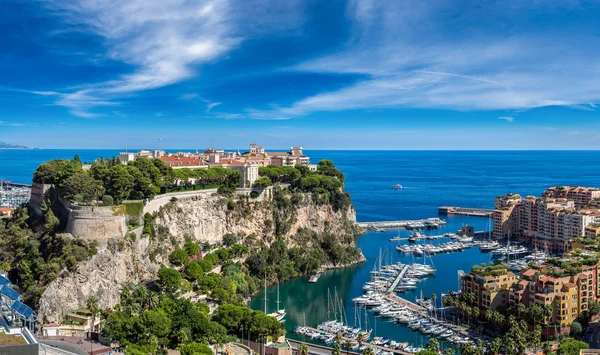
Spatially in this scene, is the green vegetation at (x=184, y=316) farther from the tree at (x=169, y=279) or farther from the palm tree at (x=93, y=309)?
the palm tree at (x=93, y=309)

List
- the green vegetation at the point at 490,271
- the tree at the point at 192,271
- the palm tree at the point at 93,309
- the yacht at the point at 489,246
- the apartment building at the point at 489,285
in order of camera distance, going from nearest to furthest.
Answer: the palm tree at the point at 93,309 < the apartment building at the point at 489,285 < the green vegetation at the point at 490,271 < the tree at the point at 192,271 < the yacht at the point at 489,246

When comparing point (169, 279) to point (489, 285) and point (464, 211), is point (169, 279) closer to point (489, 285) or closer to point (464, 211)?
point (489, 285)

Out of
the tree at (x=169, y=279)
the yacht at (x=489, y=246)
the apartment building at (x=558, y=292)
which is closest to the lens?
the apartment building at (x=558, y=292)

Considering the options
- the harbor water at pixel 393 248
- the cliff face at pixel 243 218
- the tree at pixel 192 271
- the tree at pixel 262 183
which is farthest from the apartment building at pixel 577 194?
the tree at pixel 192 271

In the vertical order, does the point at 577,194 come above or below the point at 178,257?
above

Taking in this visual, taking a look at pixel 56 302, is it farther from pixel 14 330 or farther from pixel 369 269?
pixel 369 269

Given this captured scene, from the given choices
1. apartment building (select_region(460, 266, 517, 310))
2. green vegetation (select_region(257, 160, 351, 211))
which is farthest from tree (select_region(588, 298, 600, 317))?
green vegetation (select_region(257, 160, 351, 211))

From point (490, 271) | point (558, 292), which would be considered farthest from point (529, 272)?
point (558, 292)
